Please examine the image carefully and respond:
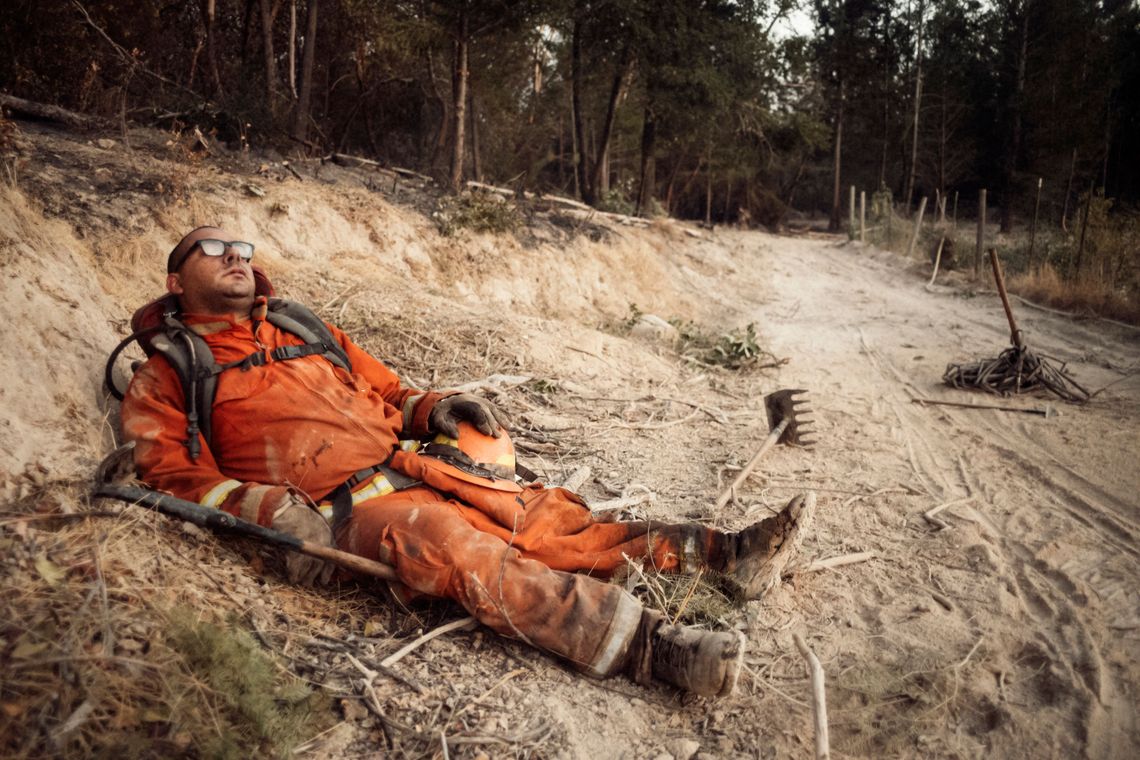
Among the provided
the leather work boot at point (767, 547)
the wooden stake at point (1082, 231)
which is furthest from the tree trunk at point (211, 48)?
the wooden stake at point (1082, 231)

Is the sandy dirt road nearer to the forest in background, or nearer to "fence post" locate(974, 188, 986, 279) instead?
"fence post" locate(974, 188, 986, 279)

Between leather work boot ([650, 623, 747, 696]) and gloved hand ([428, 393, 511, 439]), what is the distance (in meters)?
1.32

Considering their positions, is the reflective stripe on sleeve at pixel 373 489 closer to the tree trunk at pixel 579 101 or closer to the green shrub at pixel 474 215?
the green shrub at pixel 474 215

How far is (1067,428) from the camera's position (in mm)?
5434

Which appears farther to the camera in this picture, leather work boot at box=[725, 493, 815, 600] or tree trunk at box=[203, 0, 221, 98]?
tree trunk at box=[203, 0, 221, 98]

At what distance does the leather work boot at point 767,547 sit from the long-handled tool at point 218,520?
153 centimetres

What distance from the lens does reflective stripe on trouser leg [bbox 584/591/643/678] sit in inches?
96.9

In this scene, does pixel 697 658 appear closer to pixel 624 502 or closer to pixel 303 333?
pixel 624 502

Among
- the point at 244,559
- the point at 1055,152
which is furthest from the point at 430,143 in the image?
the point at 1055,152

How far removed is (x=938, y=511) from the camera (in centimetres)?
402

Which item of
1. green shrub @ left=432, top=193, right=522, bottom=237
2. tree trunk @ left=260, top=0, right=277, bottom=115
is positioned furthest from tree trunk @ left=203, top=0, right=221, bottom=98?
green shrub @ left=432, top=193, right=522, bottom=237

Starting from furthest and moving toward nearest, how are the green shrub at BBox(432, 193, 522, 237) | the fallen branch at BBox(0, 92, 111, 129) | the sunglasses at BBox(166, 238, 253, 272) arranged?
the green shrub at BBox(432, 193, 522, 237) → the fallen branch at BBox(0, 92, 111, 129) → the sunglasses at BBox(166, 238, 253, 272)

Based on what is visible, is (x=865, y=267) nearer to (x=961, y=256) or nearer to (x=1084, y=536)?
(x=961, y=256)

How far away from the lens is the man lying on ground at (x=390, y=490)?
2490mm
